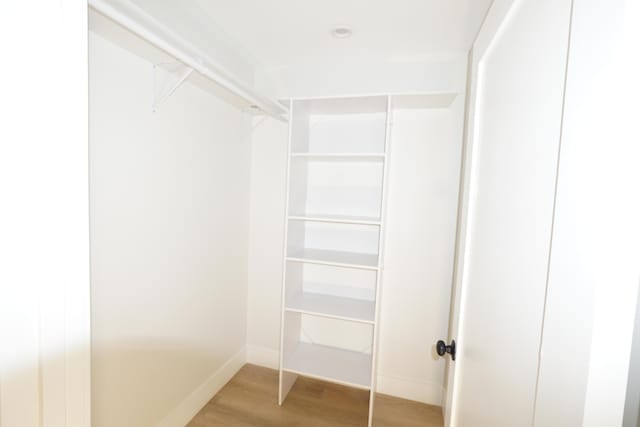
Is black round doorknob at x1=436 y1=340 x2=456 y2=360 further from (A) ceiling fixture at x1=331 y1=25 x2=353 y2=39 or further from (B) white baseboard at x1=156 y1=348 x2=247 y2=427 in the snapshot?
(A) ceiling fixture at x1=331 y1=25 x2=353 y2=39

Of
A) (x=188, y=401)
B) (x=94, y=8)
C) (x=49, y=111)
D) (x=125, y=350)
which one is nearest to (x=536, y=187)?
(x=49, y=111)

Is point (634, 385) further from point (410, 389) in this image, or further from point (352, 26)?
point (410, 389)

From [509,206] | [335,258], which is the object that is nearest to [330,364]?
[335,258]

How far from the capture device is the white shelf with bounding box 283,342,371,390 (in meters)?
1.98

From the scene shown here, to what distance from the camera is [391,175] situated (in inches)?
86.2

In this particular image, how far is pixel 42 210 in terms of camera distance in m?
0.50

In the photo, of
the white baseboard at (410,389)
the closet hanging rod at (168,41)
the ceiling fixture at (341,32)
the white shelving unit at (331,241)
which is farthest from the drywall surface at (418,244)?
the closet hanging rod at (168,41)

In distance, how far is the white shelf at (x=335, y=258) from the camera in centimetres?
193

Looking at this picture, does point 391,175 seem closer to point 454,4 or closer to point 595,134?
point 454,4

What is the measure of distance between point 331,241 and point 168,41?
5.32ft

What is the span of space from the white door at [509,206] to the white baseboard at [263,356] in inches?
70.6

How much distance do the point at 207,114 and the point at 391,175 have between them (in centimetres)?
136

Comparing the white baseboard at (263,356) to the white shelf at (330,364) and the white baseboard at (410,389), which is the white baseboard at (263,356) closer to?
the white shelf at (330,364)

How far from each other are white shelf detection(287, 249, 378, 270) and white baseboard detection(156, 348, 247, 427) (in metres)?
1.05
